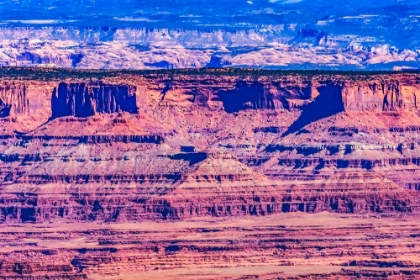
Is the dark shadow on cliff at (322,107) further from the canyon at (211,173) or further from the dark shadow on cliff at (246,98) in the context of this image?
the dark shadow on cliff at (246,98)

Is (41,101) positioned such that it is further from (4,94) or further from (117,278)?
(117,278)

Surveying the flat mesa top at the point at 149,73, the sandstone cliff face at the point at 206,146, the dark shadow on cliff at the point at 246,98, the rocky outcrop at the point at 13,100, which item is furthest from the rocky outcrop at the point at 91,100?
the dark shadow on cliff at the point at 246,98

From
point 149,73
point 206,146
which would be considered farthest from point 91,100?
point 149,73

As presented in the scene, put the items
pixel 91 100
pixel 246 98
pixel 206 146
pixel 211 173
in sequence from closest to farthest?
pixel 211 173 < pixel 91 100 < pixel 206 146 < pixel 246 98

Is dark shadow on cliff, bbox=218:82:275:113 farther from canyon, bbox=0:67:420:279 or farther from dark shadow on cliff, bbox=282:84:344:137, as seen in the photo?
dark shadow on cliff, bbox=282:84:344:137

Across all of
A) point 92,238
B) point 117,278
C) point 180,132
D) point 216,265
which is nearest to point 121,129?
point 180,132

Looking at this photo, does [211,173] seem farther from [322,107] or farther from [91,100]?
[322,107]
